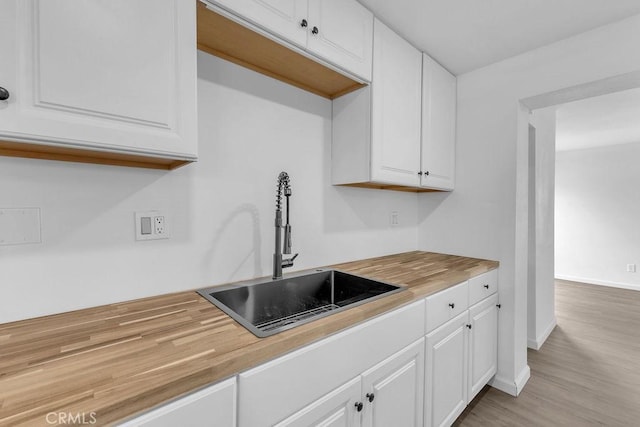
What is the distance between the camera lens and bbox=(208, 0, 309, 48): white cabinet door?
1.00 metres

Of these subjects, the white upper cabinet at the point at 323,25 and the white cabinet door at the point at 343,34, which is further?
the white cabinet door at the point at 343,34

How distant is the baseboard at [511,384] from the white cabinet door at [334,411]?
5.08ft

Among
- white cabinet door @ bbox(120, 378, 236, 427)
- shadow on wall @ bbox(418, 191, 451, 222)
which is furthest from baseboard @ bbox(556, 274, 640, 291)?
white cabinet door @ bbox(120, 378, 236, 427)

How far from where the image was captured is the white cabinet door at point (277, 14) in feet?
3.30

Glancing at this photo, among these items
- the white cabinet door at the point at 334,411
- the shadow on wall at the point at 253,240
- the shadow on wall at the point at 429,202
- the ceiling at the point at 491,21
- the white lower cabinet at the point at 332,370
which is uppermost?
the ceiling at the point at 491,21

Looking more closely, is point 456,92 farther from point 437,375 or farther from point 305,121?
point 437,375

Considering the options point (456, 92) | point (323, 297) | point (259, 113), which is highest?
point (456, 92)

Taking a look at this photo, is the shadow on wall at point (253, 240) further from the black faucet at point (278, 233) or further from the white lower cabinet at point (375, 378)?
the white lower cabinet at point (375, 378)

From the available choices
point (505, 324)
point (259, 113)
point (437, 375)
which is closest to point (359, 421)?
point (437, 375)

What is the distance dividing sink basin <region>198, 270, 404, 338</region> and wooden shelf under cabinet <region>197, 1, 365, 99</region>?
40.0 inches

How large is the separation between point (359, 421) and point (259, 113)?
4.47 feet

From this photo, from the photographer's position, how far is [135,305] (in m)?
1.01

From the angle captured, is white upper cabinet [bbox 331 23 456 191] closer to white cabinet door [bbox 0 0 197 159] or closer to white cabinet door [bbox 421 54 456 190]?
white cabinet door [bbox 421 54 456 190]

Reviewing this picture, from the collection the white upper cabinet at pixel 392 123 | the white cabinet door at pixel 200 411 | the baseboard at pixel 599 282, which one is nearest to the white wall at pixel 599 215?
the baseboard at pixel 599 282
